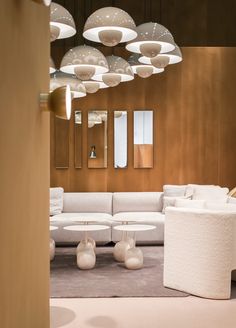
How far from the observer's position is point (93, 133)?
8023 millimetres

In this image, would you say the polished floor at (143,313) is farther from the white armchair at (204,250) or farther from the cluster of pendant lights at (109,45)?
the cluster of pendant lights at (109,45)

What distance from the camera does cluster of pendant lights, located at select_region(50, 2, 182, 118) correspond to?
3742mm

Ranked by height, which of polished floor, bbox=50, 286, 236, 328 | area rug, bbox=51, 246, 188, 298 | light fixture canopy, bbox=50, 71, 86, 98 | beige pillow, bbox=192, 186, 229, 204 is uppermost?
light fixture canopy, bbox=50, 71, 86, 98

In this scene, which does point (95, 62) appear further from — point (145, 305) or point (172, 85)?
point (172, 85)

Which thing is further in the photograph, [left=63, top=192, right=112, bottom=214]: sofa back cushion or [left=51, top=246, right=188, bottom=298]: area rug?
[left=63, top=192, right=112, bottom=214]: sofa back cushion

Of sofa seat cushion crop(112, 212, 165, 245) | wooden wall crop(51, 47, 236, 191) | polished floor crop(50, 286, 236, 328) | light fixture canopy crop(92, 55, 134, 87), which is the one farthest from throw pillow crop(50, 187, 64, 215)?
polished floor crop(50, 286, 236, 328)

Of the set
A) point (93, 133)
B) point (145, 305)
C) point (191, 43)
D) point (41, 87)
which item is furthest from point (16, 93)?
point (191, 43)

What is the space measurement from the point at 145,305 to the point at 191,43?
603 centimetres

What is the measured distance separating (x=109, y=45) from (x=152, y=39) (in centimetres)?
39

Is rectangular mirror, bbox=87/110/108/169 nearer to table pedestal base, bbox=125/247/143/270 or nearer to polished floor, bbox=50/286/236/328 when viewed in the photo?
table pedestal base, bbox=125/247/143/270

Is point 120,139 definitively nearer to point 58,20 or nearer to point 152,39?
point 152,39

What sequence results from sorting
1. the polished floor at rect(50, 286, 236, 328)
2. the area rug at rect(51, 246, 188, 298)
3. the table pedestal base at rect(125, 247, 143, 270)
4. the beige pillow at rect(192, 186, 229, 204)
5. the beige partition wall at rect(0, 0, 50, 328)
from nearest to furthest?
the beige partition wall at rect(0, 0, 50, 328) → the polished floor at rect(50, 286, 236, 328) → the area rug at rect(51, 246, 188, 298) → the table pedestal base at rect(125, 247, 143, 270) → the beige pillow at rect(192, 186, 229, 204)

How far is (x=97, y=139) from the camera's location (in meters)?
8.01

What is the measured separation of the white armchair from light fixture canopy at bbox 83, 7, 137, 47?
5.53 ft
